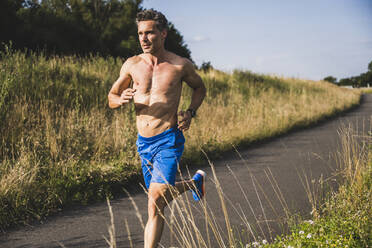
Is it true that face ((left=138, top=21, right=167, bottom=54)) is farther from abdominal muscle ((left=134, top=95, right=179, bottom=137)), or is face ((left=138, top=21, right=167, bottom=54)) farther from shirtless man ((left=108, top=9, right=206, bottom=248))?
abdominal muscle ((left=134, top=95, right=179, bottom=137))

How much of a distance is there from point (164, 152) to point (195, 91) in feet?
2.99

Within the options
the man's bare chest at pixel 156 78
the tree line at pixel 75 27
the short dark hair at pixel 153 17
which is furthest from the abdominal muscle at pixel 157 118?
the tree line at pixel 75 27

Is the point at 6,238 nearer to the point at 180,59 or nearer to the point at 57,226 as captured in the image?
the point at 57,226

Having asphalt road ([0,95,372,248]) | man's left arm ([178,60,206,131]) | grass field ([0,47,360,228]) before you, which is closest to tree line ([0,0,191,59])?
grass field ([0,47,360,228])

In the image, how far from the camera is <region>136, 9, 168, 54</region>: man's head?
3.15 metres

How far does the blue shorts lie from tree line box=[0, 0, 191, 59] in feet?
59.3

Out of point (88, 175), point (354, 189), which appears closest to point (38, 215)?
point (88, 175)

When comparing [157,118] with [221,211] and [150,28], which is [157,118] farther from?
[221,211]

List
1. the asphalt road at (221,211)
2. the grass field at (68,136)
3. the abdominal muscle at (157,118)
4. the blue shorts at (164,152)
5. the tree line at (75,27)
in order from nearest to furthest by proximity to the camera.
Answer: the blue shorts at (164,152)
the abdominal muscle at (157,118)
the asphalt road at (221,211)
the grass field at (68,136)
the tree line at (75,27)

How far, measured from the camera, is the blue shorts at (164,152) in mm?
3070

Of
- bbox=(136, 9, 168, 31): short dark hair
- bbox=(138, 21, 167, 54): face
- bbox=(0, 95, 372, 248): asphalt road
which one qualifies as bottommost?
bbox=(0, 95, 372, 248): asphalt road

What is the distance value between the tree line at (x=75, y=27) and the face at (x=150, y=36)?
17.9 meters

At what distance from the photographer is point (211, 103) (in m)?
12.6

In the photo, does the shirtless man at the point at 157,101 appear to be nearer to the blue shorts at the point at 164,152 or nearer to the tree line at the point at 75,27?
the blue shorts at the point at 164,152
